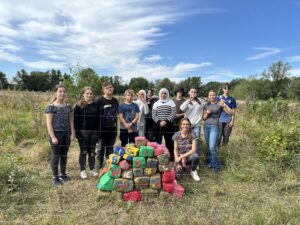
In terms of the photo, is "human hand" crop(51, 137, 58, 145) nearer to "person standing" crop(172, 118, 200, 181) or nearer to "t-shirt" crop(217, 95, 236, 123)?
"person standing" crop(172, 118, 200, 181)

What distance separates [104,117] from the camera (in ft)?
15.6

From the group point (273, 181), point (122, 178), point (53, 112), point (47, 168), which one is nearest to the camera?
point (122, 178)

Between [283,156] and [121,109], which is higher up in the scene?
[121,109]

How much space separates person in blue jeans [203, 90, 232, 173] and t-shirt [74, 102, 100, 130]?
2.18 meters

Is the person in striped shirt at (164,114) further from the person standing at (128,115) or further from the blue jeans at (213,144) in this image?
the blue jeans at (213,144)

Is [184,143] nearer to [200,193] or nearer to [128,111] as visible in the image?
[200,193]

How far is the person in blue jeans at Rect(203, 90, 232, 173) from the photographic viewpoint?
5.29m

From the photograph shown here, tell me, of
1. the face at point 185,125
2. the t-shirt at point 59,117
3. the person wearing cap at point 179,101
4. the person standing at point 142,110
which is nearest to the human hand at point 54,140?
the t-shirt at point 59,117

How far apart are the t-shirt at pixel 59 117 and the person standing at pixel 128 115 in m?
0.95

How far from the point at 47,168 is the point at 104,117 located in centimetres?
166

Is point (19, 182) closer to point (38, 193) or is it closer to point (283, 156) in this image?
point (38, 193)

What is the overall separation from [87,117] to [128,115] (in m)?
0.76

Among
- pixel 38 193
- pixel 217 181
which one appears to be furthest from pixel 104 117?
pixel 217 181

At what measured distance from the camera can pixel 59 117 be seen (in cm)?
446
